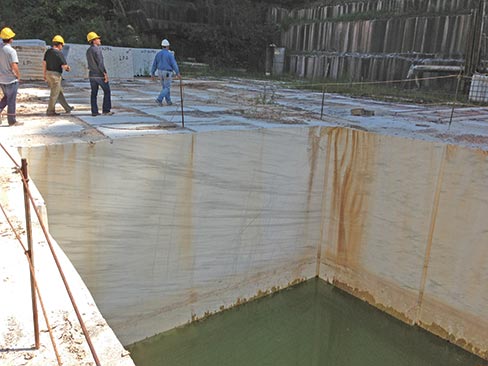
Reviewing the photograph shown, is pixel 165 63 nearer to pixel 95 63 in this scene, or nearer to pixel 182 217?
pixel 95 63

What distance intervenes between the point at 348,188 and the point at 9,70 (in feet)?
18.9

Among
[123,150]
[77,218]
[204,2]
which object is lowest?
[77,218]

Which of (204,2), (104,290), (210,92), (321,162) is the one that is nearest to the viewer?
(104,290)

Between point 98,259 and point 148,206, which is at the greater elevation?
point 148,206

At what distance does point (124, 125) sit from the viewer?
695 cm

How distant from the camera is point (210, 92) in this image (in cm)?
1243

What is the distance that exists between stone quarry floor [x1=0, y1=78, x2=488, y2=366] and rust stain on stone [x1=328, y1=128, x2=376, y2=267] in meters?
0.31

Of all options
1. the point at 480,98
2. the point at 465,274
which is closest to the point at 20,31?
the point at 480,98

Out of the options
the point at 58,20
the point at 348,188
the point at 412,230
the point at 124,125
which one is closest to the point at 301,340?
the point at 412,230

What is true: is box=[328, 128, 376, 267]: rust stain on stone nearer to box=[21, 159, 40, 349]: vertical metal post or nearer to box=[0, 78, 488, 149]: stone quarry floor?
box=[0, 78, 488, 149]: stone quarry floor

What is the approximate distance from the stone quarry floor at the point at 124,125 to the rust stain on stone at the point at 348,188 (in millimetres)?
308

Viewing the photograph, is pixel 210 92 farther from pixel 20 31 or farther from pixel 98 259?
pixel 20 31

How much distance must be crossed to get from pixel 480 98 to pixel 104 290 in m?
11.2

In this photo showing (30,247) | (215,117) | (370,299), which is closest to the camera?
(30,247)
